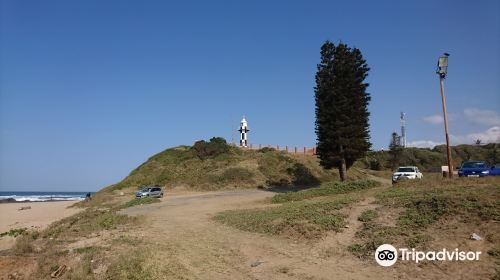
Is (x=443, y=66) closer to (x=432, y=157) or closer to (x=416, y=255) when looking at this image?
(x=416, y=255)

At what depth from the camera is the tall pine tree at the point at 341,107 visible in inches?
1474

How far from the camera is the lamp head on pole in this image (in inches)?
957

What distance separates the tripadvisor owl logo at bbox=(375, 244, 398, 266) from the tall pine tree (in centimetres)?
2637

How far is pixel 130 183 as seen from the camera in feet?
190

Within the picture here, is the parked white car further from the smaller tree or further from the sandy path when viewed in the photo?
the smaller tree

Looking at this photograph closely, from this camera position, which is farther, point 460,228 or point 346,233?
point 346,233

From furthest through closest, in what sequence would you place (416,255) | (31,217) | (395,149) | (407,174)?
(395,149)
(31,217)
(407,174)
(416,255)

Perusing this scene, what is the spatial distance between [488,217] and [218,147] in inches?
2152

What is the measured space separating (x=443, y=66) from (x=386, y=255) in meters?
17.5

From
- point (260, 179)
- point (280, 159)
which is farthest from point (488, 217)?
point (280, 159)

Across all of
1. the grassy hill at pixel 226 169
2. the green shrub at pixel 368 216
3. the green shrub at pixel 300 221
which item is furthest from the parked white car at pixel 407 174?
the green shrub at pixel 368 216

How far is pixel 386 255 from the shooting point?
10.9 meters

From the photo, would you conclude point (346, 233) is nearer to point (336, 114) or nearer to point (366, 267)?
point (366, 267)

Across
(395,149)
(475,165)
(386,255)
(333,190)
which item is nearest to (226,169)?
(333,190)
